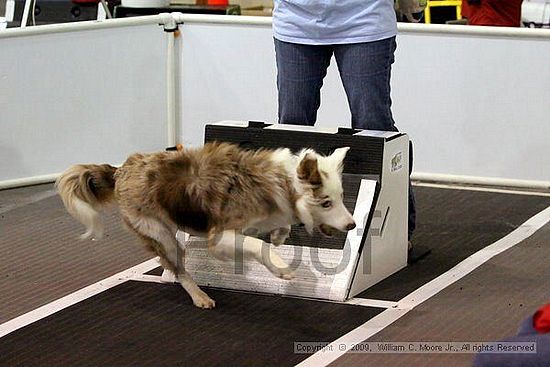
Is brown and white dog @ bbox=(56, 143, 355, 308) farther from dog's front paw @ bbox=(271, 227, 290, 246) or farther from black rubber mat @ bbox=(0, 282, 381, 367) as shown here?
black rubber mat @ bbox=(0, 282, 381, 367)

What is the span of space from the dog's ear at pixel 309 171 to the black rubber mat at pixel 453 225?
654 millimetres

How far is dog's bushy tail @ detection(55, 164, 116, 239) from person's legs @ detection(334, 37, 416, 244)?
1.07 m

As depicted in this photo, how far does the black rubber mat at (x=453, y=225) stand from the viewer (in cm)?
469

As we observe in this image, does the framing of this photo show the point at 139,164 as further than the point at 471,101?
No

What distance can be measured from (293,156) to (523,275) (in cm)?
123

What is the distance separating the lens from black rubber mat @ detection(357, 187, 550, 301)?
4688mm

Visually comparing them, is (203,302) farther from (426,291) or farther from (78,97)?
(78,97)

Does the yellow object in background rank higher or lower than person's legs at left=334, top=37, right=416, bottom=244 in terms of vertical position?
higher

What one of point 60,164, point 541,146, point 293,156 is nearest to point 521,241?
point 541,146

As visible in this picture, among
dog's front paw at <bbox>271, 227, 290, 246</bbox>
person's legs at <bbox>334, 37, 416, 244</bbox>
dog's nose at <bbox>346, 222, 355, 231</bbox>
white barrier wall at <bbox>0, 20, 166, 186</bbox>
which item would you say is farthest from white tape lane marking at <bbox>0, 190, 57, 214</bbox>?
dog's nose at <bbox>346, 222, 355, 231</bbox>

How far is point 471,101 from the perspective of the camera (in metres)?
6.27

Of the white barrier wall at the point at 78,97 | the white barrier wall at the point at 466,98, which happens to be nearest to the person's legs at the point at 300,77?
the white barrier wall at the point at 466,98

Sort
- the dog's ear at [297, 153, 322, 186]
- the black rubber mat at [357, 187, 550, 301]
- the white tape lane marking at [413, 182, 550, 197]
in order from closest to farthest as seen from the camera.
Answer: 1. the dog's ear at [297, 153, 322, 186]
2. the black rubber mat at [357, 187, 550, 301]
3. the white tape lane marking at [413, 182, 550, 197]

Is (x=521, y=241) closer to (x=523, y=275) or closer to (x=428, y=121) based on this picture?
(x=523, y=275)
